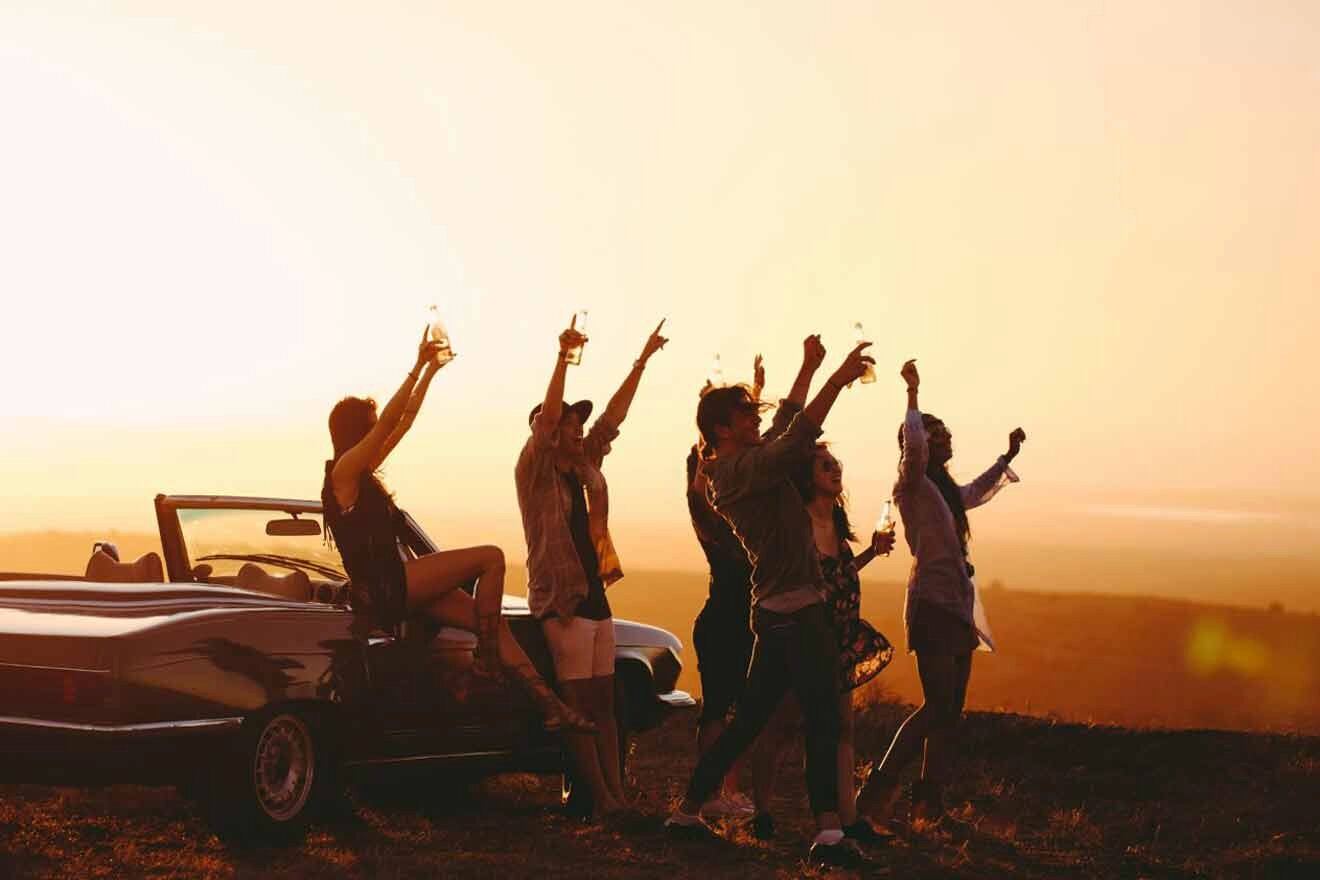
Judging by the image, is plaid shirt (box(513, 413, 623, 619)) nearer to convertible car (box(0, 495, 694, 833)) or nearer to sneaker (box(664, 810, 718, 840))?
convertible car (box(0, 495, 694, 833))

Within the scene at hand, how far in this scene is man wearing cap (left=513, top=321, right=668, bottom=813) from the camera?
8508mm

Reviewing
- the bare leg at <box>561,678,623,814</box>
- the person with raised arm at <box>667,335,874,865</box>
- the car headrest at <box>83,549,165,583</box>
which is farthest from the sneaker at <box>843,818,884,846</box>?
the car headrest at <box>83,549,165,583</box>

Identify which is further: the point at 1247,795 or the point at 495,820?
the point at 1247,795

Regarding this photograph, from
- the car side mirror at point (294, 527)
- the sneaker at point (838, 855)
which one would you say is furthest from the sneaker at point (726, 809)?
the car side mirror at point (294, 527)

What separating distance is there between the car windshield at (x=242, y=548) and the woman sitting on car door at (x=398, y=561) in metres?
0.73

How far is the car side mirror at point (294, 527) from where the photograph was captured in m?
9.03

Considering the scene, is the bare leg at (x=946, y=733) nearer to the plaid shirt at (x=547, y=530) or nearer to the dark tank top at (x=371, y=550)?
the plaid shirt at (x=547, y=530)

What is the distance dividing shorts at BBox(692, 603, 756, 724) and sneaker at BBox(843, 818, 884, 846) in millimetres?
1339

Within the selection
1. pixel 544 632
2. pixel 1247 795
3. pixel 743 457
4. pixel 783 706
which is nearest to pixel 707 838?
pixel 783 706

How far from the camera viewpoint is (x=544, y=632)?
860 centimetres

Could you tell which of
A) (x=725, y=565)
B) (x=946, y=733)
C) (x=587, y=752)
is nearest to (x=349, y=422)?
(x=587, y=752)

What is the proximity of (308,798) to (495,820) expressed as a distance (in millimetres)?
1406

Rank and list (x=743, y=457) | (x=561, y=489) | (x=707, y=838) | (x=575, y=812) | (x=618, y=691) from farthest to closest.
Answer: (x=618, y=691)
(x=575, y=812)
(x=561, y=489)
(x=707, y=838)
(x=743, y=457)

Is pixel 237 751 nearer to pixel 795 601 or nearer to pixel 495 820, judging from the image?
pixel 495 820
